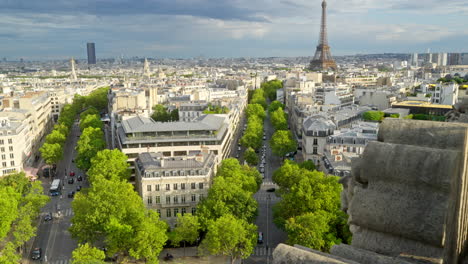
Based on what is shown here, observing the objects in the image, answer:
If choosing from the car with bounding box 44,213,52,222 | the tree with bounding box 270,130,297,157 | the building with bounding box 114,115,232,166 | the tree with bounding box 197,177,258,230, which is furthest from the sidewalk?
the tree with bounding box 270,130,297,157

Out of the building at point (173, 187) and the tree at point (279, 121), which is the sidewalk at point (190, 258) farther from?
the tree at point (279, 121)

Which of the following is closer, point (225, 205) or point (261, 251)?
point (225, 205)

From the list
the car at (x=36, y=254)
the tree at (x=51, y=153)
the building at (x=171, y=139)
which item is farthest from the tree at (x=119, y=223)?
Result: the tree at (x=51, y=153)

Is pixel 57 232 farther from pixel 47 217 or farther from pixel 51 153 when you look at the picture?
pixel 51 153

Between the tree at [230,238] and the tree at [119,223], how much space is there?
4.80 metres

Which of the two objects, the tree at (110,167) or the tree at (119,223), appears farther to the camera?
the tree at (110,167)

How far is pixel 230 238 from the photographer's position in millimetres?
35406

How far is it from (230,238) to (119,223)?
35.4 ft

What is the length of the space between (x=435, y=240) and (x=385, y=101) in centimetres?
10308

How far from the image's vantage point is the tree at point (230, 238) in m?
35.6

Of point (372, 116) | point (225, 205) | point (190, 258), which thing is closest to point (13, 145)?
point (190, 258)

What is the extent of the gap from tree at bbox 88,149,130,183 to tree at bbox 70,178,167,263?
958 centimetres

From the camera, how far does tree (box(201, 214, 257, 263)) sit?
35.6 m

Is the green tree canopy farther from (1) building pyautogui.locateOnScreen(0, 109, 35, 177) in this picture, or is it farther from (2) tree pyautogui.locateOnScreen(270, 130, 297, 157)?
(1) building pyautogui.locateOnScreen(0, 109, 35, 177)
